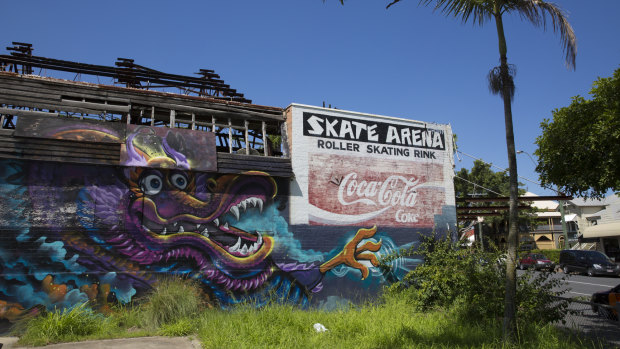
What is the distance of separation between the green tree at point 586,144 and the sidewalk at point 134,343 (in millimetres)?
8602

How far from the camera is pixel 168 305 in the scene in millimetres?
9477

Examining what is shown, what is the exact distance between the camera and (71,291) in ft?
31.6

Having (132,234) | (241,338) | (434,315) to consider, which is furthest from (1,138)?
(434,315)

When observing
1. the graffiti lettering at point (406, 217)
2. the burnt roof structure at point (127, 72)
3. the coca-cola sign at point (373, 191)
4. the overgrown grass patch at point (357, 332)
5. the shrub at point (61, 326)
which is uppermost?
the burnt roof structure at point (127, 72)

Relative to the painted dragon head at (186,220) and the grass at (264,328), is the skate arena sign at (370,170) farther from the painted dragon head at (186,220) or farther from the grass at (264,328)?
the grass at (264,328)

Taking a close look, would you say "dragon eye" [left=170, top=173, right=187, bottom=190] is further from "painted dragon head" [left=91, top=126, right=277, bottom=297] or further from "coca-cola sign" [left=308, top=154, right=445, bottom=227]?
"coca-cola sign" [left=308, top=154, right=445, bottom=227]

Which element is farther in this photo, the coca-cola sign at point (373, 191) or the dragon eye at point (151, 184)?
the coca-cola sign at point (373, 191)

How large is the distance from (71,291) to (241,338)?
14.7 ft

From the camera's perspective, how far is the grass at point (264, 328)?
7.92 meters

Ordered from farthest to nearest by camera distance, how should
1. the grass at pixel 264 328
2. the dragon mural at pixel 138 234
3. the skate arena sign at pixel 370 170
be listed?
the skate arena sign at pixel 370 170 → the dragon mural at pixel 138 234 → the grass at pixel 264 328

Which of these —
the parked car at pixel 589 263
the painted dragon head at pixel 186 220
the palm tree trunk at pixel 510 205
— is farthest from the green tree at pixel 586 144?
the parked car at pixel 589 263

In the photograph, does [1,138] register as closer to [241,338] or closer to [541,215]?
[241,338]

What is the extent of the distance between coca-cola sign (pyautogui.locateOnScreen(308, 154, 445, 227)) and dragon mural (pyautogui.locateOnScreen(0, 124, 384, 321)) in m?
1.29

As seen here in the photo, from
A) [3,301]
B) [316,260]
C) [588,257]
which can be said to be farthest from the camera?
[588,257]
